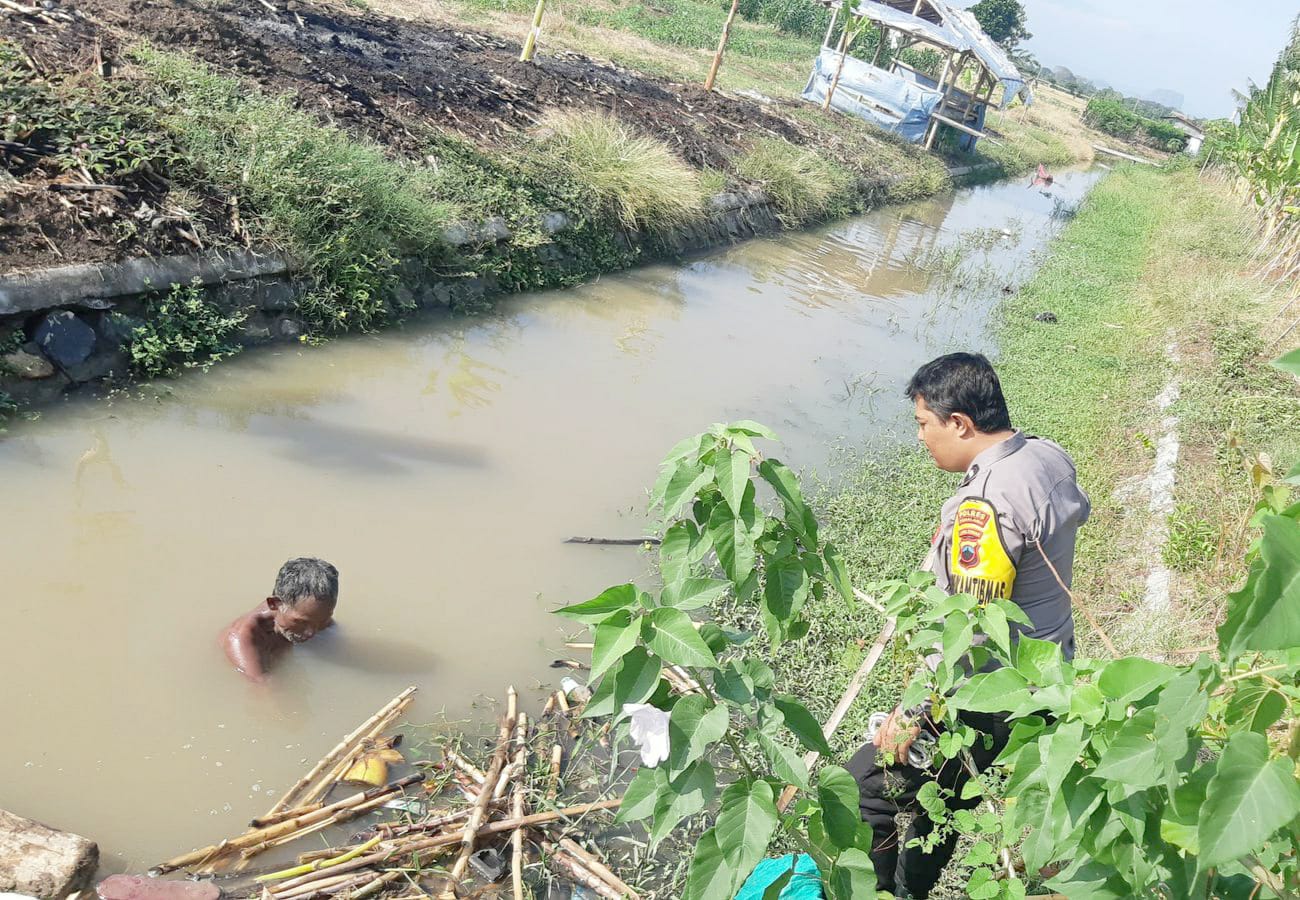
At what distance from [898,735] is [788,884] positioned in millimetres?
520

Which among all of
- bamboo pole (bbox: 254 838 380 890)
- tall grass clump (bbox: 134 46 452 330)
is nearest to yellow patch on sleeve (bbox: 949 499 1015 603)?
bamboo pole (bbox: 254 838 380 890)

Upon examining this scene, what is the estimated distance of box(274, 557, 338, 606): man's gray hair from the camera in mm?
3711

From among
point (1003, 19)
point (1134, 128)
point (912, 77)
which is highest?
point (1003, 19)

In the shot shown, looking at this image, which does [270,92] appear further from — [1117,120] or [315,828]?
[1117,120]

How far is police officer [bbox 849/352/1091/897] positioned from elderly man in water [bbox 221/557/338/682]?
2145 millimetres

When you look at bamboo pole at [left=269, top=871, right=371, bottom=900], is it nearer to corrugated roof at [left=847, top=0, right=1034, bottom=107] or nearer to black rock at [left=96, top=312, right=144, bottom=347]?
black rock at [left=96, top=312, right=144, bottom=347]

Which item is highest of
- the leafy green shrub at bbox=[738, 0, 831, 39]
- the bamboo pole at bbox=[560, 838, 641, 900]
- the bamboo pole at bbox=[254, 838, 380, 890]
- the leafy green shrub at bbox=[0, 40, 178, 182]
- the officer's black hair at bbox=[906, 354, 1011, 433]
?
the leafy green shrub at bbox=[738, 0, 831, 39]

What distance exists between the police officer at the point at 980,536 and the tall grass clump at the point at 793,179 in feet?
39.9

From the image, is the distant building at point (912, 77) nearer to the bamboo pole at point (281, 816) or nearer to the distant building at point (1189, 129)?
the bamboo pole at point (281, 816)

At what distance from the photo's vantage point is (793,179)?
1472cm

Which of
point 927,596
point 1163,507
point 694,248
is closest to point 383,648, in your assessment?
point 927,596

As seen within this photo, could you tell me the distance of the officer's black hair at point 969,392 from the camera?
2633 mm

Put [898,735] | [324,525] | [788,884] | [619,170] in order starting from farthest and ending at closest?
[619,170] → [324,525] → [898,735] → [788,884]

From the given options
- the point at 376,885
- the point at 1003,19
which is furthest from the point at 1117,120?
the point at 376,885
